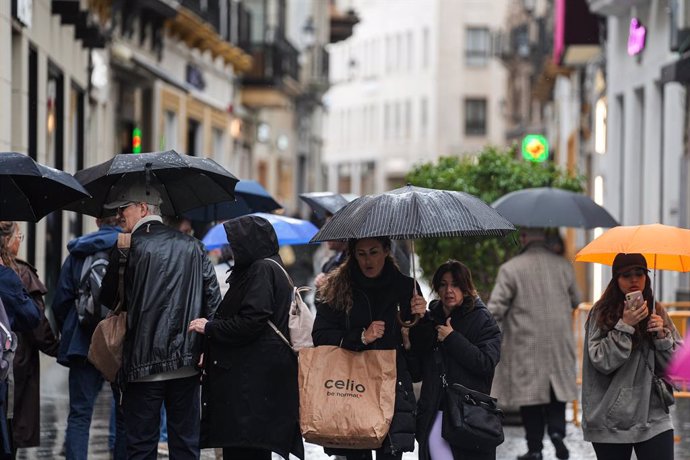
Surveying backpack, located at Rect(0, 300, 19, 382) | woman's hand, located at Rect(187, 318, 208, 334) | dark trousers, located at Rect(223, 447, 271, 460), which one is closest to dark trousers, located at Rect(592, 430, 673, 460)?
dark trousers, located at Rect(223, 447, 271, 460)

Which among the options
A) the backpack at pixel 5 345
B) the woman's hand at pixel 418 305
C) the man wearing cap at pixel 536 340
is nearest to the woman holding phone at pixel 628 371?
the woman's hand at pixel 418 305

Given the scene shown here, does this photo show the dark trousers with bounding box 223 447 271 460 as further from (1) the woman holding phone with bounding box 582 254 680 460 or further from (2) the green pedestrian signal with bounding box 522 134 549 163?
(2) the green pedestrian signal with bounding box 522 134 549 163

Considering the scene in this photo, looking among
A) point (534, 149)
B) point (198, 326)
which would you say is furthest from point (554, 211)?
point (534, 149)

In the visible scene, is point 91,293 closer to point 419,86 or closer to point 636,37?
point 636,37

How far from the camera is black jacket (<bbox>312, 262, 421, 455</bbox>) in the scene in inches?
338

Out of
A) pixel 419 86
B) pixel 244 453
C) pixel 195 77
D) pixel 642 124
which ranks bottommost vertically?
pixel 244 453

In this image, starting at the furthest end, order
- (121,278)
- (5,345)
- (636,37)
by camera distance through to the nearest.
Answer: (636,37)
(121,278)
(5,345)

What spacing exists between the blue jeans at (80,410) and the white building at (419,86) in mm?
63239

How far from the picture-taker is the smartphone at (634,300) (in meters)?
8.53

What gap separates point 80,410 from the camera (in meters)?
10.6

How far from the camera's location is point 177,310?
8836mm

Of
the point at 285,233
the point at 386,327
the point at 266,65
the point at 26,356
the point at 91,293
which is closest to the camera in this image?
the point at 386,327

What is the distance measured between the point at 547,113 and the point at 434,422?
1633 inches

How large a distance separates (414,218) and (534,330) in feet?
13.2
